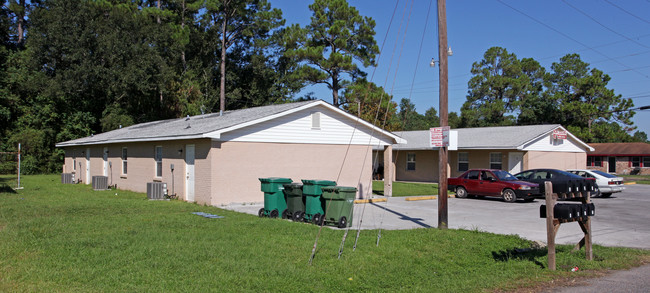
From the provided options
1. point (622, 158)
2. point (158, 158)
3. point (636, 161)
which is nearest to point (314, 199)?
point (158, 158)

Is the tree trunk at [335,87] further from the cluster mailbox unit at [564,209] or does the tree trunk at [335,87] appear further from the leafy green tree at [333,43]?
the cluster mailbox unit at [564,209]

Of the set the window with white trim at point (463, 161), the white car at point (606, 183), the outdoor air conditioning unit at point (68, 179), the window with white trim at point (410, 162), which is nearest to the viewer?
the white car at point (606, 183)

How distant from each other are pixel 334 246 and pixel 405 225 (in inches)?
174

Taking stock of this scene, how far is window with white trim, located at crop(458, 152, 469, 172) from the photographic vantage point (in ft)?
106

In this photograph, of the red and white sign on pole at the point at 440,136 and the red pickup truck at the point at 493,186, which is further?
the red pickup truck at the point at 493,186

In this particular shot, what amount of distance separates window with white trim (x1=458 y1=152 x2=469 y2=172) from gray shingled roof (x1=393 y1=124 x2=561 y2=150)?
0.90m

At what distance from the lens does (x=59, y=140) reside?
40.4m

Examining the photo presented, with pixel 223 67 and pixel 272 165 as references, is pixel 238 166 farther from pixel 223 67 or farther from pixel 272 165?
pixel 223 67

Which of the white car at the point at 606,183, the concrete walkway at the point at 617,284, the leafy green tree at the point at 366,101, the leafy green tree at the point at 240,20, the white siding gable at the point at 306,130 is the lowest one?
the concrete walkway at the point at 617,284

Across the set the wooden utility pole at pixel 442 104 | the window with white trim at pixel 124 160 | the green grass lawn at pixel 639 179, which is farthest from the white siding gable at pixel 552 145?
the window with white trim at pixel 124 160

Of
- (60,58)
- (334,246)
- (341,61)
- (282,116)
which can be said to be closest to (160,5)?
(60,58)

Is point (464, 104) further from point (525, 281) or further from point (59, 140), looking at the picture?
point (525, 281)

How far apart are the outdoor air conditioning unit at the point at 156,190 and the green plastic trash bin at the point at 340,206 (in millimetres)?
8808

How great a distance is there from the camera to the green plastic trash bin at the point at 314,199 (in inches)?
509
